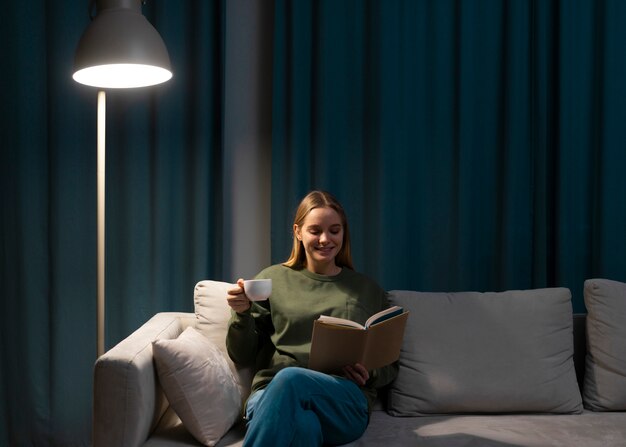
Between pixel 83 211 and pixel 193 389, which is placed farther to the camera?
pixel 83 211

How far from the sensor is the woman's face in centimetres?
225

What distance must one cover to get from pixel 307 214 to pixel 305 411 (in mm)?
727

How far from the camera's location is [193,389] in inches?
75.2

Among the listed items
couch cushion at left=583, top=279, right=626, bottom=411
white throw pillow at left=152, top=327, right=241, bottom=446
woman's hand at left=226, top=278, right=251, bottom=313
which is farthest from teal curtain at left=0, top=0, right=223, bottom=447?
Result: couch cushion at left=583, top=279, right=626, bottom=411

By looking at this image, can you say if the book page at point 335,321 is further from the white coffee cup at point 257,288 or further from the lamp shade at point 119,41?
the lamp shade at point 119,41

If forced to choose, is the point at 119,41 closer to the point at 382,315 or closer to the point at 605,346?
the point at 382,315

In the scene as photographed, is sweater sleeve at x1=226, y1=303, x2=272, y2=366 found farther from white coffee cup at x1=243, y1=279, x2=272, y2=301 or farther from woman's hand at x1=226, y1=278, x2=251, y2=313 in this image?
white coffee cup at x1=243, y1=279, x2=272, y2=301

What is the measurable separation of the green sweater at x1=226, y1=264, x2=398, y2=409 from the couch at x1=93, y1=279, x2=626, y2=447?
93 millimetres

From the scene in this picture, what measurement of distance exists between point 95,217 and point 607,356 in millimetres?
2210

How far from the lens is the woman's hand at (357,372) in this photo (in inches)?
78.9

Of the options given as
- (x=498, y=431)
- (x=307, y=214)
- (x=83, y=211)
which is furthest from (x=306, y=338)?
(x=83, y=211)

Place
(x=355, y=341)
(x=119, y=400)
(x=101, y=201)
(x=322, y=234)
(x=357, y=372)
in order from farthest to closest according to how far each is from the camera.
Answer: (x=101, y=201), (x=322, y=234), (x=357, y=372), (x=355, y=341), (x=119, y=400)

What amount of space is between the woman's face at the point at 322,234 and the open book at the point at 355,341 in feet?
1.09

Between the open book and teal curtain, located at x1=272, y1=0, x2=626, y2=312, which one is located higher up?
teal curtain, located at x1=272, y1=0, x2=626, y2=312
